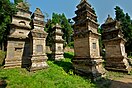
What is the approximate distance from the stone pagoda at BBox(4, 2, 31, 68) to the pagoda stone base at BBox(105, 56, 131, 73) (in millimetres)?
12658

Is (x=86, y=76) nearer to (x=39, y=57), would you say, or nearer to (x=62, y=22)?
(x=39, y=57)

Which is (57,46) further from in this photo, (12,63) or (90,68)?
(90,68)

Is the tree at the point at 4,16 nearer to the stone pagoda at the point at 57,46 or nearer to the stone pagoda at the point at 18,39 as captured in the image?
the stone pagoda at the point at 18,39

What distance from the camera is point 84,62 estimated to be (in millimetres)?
13977

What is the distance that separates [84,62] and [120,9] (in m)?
28.8

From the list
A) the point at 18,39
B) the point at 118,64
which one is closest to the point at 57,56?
the point at 18,39

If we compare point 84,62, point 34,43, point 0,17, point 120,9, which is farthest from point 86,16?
point 120,9

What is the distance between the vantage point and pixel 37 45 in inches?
599

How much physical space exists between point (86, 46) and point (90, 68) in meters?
2.52

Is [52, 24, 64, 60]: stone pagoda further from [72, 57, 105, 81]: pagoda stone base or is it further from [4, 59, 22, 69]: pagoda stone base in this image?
[72, 57, 105, 81]: pagoda stone base

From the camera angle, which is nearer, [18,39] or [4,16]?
[18,39]

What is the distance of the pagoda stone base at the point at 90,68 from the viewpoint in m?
13.1

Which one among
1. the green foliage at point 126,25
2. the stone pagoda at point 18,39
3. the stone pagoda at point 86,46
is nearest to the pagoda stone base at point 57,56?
the stone pagoda at point 18,39

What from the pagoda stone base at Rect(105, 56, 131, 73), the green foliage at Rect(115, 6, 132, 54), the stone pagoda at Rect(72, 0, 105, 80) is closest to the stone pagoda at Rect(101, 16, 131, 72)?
the pagoda stone base at Rect(105, 56, 131, 73)
